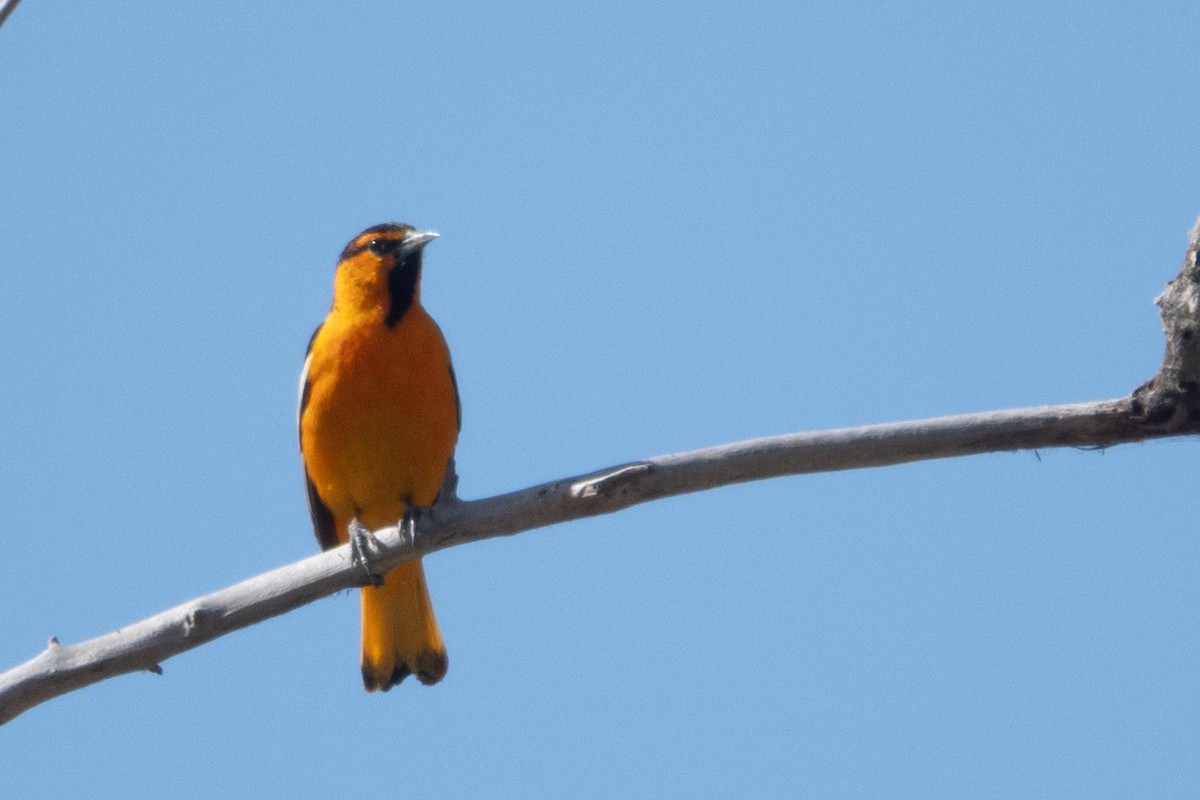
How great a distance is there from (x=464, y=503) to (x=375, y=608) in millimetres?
2346

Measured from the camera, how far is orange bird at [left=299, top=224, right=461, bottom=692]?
5.95 m

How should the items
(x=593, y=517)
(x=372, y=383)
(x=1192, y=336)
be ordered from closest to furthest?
1. (x=1192, y=336)
2. (x=593, y=517)
3. (x=372, y=383)

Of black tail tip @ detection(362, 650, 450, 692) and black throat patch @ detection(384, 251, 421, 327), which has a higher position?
black throat patch @ detection(384, 251, 421, 327)

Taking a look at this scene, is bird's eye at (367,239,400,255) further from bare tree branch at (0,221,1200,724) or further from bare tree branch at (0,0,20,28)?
bare tree branch at (0,0,20,28)

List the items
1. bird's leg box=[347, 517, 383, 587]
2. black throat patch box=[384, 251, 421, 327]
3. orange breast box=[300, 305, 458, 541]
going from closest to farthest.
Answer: bird's leg box=[347, 517, 383, 587]
orange breast box=[300, 305, 458, 541]
black throat patch box=[384, 251, 421, 327]

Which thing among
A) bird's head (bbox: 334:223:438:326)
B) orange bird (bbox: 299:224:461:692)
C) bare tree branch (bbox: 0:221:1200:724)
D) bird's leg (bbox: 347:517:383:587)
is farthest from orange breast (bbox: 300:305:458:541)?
bare tree branch (bbox: 0:221:1200:724)

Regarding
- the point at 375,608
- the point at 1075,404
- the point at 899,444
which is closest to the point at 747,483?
the point at 899,444

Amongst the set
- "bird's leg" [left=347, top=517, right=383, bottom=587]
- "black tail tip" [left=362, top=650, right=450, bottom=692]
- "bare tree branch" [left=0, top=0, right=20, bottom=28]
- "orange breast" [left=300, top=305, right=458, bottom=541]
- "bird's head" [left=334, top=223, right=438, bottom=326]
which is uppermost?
"bird's head" [left=334, top=223, right=438, bottom=326]

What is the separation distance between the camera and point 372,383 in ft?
19.5

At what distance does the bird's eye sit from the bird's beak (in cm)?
5

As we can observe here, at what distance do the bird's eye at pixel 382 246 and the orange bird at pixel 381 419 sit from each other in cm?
6

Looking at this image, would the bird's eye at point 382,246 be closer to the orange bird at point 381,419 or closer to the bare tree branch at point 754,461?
the orange bird at point 381,419

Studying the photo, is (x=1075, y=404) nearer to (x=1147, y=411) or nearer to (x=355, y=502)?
(x=1147, y=411)

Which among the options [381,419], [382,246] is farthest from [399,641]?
[382,246]
